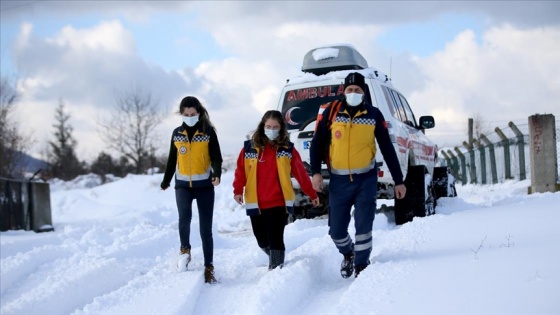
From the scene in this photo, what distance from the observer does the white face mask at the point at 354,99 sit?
534 cm

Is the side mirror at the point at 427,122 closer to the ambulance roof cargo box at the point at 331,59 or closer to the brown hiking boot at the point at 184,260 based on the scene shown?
the ambulance roof cargo box at the point at 331,59

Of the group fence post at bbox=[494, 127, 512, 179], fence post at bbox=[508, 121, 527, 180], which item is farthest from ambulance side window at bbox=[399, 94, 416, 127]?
fence post at bbox=[494, 127, 512, 179]

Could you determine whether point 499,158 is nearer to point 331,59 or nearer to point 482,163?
point 482,163

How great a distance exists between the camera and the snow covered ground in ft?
12.7

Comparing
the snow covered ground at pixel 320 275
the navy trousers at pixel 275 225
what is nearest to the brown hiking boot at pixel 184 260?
the snow covered ground at pixel 320 275

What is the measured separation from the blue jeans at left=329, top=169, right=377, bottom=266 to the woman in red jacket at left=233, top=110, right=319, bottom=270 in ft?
2.12

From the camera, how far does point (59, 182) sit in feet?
126

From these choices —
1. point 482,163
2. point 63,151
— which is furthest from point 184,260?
point 63,151

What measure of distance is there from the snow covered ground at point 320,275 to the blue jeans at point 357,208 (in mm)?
213

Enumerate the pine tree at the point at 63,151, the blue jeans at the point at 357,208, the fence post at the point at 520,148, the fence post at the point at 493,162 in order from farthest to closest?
the pine tree at the point at 63,151 → the fence post at the point at 493,162 → the fence post at the point at 520,148 → the blue jeans at the point at 357,208

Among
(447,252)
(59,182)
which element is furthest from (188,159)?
(59,182)

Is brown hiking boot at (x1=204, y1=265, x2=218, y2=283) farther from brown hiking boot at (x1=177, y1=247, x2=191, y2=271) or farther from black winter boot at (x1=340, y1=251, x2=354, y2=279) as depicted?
black winter boot at (x1=340, y1=251, x2=354, y2=279)

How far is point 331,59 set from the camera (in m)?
9.23

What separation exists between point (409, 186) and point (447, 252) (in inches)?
136
